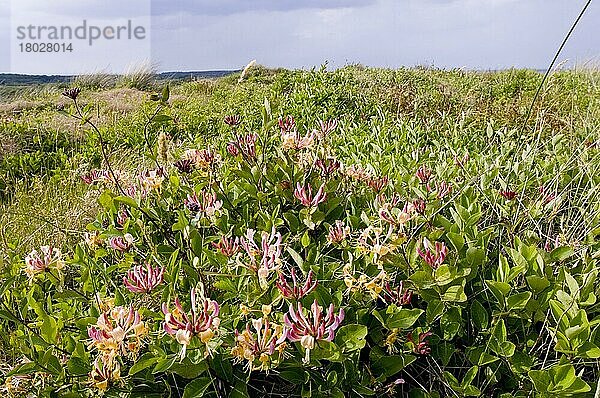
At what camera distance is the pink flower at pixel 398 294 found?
46.1 inches

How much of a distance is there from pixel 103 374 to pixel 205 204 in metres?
0.53

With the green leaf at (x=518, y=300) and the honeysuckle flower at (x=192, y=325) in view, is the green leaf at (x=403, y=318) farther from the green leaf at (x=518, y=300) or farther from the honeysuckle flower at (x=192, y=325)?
the honeysuckle flower at (x=192, y=325)

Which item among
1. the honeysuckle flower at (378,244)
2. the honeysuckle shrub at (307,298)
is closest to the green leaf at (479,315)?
the honeysuckle shrub at (307,298)

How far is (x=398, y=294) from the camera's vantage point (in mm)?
1174

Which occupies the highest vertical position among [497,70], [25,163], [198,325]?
[497,70]

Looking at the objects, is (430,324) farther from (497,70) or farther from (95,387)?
(497,70)

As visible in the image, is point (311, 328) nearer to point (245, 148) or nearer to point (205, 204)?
point (205, 204)

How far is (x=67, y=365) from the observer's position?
1087 mm

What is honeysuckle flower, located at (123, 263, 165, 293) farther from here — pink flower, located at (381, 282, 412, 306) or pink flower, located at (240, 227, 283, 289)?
pink flower, located at (381, 282, 412, 306)

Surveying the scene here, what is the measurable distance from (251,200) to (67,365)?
65 cm

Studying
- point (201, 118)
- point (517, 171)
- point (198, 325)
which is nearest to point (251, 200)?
point (198, 325)

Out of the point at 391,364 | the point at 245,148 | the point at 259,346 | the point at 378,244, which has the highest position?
the point at 245,148

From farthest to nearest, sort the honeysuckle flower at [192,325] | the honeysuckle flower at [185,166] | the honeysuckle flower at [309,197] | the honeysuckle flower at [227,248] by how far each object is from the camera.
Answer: the honeysuckle flower at [185,166] < the honeysuckle flower at [309,197] < the honeysuckle flower at [227,248] < the honeysuckle flower at [192,325]

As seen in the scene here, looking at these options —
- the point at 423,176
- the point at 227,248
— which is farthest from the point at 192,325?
the point at 423,176
